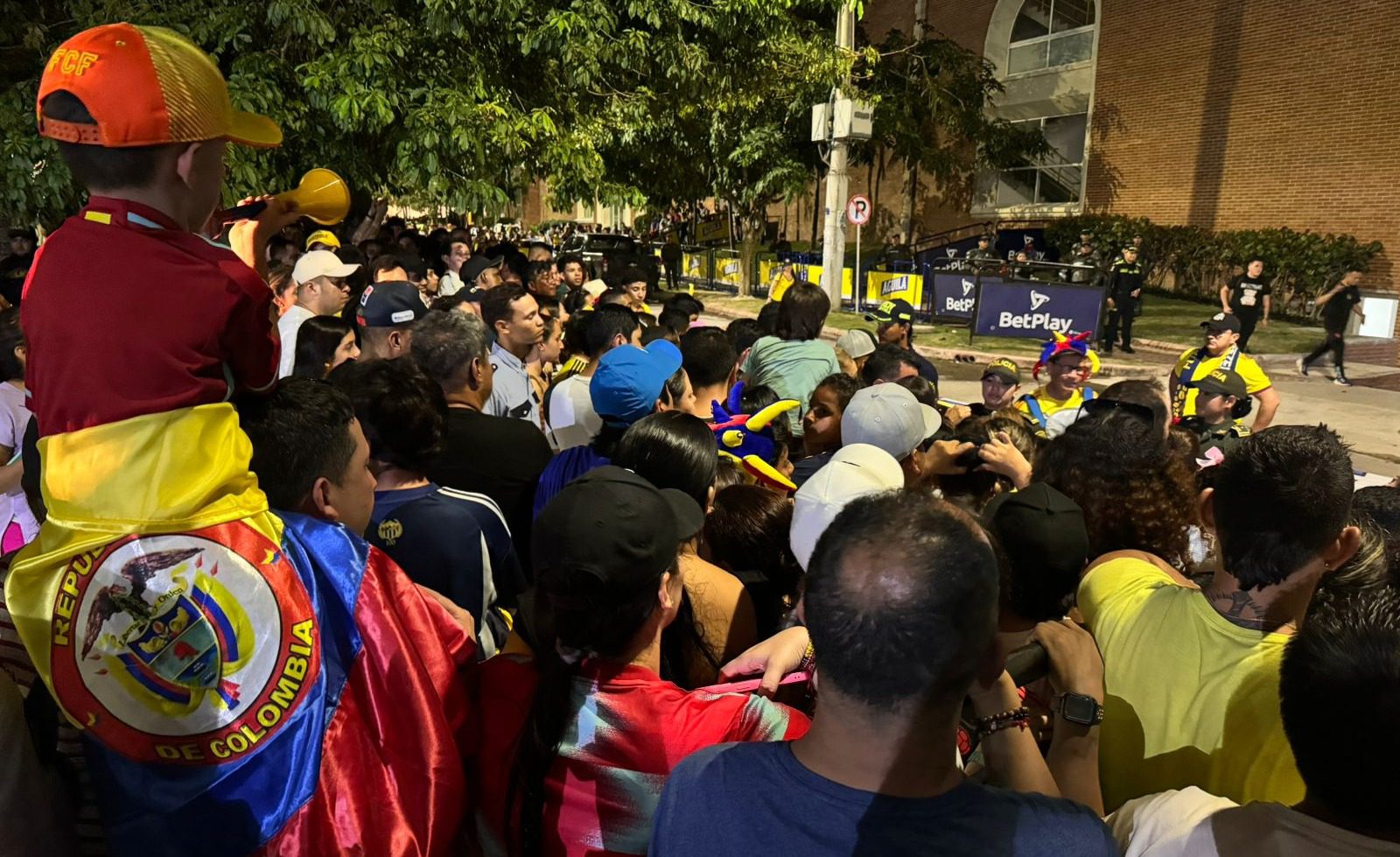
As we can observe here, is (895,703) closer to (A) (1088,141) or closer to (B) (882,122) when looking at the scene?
(B) (882,122)

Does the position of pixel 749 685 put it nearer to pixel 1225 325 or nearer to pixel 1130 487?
pixel 1130 487

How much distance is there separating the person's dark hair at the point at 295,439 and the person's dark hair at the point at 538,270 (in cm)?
718

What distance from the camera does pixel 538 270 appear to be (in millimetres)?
8992

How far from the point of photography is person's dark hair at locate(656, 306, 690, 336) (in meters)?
6.64

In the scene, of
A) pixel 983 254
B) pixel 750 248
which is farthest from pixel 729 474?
pixel 750 248

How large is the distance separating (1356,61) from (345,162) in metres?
19.3

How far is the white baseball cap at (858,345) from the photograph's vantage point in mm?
6328

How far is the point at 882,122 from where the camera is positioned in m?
21.8

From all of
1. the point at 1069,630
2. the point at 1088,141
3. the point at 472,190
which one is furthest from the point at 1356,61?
the point at 1069,630

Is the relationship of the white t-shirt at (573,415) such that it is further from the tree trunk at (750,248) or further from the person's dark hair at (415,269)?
the tree trunk at (750,248)

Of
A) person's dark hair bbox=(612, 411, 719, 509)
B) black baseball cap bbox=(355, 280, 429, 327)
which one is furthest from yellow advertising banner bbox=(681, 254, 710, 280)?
person's dark hair bbox=(612, 411, 719, 509)

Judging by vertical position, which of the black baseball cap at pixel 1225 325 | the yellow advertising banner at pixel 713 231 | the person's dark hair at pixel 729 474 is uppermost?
the yellow advertising banner at pixel 713 231

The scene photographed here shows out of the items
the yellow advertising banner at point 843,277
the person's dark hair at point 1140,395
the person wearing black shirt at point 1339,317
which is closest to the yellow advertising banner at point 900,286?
the yellow advertising banner at point 843,277

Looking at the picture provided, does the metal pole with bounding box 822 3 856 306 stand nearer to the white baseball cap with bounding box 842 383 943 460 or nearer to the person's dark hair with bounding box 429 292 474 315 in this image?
the person's dark hair with bounding box 429 292 474 315
